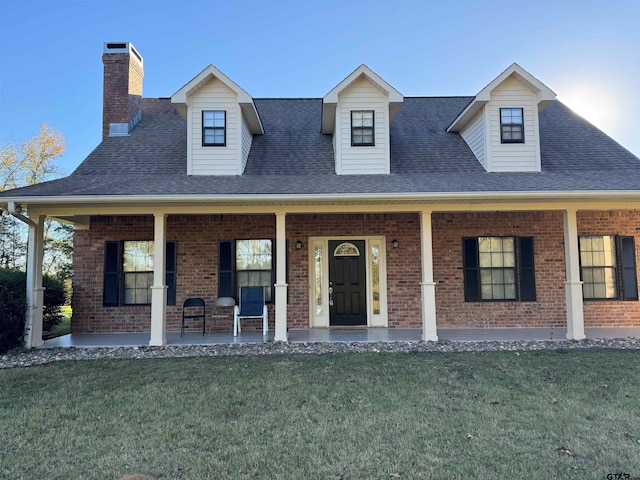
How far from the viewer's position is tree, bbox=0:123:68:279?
66.1 feet

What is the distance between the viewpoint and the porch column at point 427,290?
759cm

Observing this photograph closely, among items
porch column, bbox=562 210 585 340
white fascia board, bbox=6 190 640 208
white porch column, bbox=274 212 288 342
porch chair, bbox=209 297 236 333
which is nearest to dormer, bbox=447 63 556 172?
porch column, bbox=562 210 585 340

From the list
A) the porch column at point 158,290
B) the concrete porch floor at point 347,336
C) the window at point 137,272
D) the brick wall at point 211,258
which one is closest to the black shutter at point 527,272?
the concrete porch floor at point 347,336

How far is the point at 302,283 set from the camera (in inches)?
365

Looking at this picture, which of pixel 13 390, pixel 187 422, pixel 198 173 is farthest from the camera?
pixel 198 173

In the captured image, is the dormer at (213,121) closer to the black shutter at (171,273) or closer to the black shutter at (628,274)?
the black shutter at (171,273)

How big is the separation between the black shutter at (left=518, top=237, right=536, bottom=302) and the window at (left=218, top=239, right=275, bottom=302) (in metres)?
5.74

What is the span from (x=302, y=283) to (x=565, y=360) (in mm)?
5273

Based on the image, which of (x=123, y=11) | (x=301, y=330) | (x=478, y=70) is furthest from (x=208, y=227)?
(x=478, y=70)

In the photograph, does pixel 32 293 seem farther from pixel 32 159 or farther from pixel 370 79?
pixel 32 159

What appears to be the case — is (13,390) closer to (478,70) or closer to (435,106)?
(435,106)

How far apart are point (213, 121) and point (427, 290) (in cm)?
592

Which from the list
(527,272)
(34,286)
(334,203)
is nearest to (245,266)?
(334,203)

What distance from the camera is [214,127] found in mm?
9055
